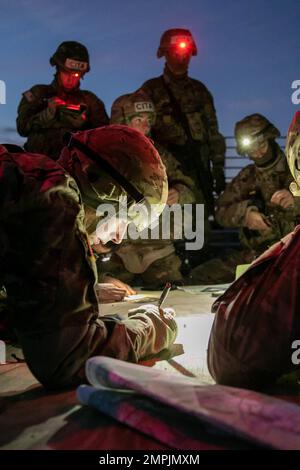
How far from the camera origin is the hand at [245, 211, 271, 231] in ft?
20.4

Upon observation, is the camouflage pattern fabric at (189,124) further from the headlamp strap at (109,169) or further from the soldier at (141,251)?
the headlamp strap at (109,169)

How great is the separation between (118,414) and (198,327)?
1.54 metres

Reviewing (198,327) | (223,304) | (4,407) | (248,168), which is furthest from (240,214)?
(4,407)

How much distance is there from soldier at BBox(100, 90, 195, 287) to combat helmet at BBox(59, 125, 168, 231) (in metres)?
3.30

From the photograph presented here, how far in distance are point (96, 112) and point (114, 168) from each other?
386 cm

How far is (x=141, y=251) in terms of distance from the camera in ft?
18.9

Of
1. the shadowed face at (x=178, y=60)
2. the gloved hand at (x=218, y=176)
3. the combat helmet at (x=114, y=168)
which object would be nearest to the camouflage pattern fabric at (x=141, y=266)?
the gloved hand at (x=218, y=176)

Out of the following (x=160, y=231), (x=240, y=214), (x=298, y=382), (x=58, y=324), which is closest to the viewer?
(x=58, y=324)

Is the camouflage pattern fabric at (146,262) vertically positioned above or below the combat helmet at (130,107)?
below

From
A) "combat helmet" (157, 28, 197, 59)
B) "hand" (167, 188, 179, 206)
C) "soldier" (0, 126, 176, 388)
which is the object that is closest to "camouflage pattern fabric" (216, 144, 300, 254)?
"hand" (167, 188, 179, 206)

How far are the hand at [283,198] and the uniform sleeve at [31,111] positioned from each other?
8.79ft

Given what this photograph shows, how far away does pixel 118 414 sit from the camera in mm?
1438

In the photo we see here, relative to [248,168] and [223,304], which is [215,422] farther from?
[248,168]

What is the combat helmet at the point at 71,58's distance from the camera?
232 inches
